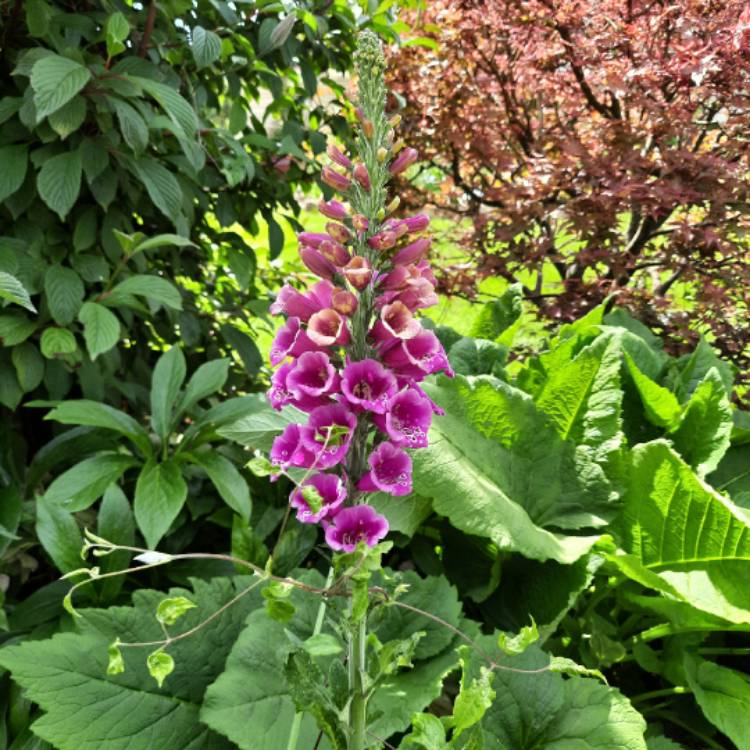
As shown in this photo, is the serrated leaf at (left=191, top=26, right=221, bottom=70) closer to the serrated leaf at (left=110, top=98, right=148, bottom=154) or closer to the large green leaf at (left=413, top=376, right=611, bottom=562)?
the serrated leaf at (left=110, top=98, right=148, bottom=154)

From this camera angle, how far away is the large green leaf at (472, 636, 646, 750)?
1.34 meters

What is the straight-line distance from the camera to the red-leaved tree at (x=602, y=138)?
2.36 metres

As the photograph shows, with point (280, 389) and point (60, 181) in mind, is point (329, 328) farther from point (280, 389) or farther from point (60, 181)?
point (60, 181)

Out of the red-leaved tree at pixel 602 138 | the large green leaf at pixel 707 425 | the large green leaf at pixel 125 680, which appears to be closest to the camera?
the large green leaf at pixel 125 680

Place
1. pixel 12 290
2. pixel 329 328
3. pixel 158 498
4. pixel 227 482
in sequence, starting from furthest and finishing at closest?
1. pixel 227 482
2. pixel 158 498
3. pixel 12 290
4. pixel 329 328

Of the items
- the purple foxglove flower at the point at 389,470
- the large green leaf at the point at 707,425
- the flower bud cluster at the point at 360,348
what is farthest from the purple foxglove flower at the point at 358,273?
the large green leaf at the point at 707,425

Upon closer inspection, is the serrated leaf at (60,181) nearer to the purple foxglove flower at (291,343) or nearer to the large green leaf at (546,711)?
the purple foxglove flower at (291,343)

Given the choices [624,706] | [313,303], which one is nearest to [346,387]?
[313,303]

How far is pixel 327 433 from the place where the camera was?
0.92 meters

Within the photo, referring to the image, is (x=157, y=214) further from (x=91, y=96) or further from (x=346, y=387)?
(x=346, y=387)

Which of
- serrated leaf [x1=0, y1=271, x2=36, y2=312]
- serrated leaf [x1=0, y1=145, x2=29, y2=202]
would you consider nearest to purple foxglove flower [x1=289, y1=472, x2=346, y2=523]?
serrated leaf [x1=0, y1=271, x2=36, y2=312]

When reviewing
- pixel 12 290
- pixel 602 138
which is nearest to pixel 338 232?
pixel 12 290

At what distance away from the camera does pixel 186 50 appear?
219 centimetres

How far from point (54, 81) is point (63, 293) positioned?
1.59 feet
